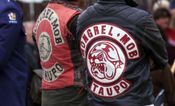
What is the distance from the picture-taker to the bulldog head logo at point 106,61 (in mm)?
4520

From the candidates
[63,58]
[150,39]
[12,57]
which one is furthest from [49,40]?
[150,39]

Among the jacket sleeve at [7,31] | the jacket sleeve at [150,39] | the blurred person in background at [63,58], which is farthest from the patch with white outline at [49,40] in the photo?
the jacket sleeve at [150,39]

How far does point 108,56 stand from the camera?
179 inches

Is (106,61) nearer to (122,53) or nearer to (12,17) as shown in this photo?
(122,53)

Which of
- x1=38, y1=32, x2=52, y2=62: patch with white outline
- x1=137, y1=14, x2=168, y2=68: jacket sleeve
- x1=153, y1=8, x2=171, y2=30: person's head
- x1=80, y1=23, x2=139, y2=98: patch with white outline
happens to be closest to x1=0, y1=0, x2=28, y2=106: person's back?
x1=38, y1=32, x2=52, y2=62: patch with white outline

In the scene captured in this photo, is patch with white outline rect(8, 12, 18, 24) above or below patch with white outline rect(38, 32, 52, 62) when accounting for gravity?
above

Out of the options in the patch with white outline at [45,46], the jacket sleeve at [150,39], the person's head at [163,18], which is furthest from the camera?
the person's head at [163,18]

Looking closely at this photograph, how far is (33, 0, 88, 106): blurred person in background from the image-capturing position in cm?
521

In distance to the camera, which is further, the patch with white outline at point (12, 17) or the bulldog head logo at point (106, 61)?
the patch with white outline at point (12, 17)

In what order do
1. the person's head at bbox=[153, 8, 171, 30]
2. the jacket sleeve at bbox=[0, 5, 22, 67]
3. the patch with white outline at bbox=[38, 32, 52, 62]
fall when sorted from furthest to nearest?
the person's head at bbox=[153, 8, 171, 30]
the patch with white outline at bbox=[38, 32, 52, 62]
the jacket sleeve at bbox=[0, 5, 22, 67]

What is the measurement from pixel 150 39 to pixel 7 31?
1.21m

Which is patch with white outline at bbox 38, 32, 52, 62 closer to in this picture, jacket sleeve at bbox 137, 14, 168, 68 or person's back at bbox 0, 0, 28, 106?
person's back at bbox 0, 0, 28, 106

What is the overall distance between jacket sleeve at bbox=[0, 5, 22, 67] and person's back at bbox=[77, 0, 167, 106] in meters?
0.72

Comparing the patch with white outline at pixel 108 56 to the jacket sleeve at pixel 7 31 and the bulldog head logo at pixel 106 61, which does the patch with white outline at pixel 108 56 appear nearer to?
the bulldog head logo at pixel 106 61
